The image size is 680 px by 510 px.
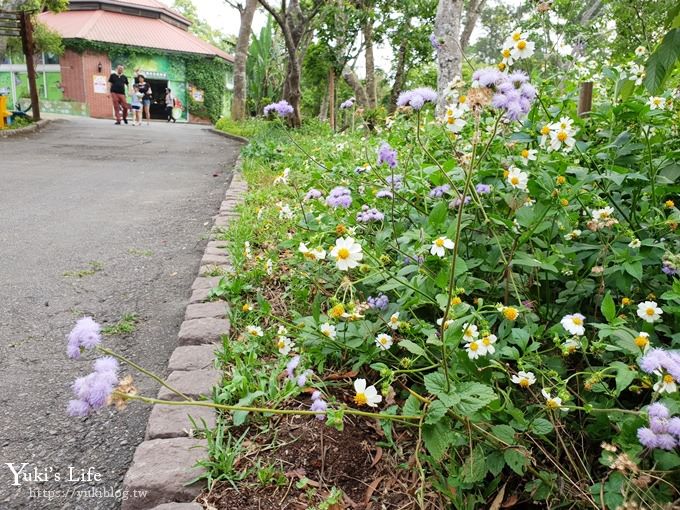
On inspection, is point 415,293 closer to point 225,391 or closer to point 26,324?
point 225,391

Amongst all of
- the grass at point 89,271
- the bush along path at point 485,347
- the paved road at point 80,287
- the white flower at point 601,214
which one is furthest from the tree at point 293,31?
the white flower at point 601,214

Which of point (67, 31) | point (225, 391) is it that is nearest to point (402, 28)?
point (225, 391)

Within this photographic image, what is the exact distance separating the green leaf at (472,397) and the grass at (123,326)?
1736 millimetres

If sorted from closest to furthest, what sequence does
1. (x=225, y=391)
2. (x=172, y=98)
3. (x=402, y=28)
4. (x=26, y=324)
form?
(x=225, y=391)
(x=26, y=324)
(x=402, y=28)
(x=172, y=98)

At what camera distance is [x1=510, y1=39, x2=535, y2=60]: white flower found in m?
1.65

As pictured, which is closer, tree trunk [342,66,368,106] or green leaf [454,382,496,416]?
green leaf [454,382,496,416]

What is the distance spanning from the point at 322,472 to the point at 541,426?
0.63m

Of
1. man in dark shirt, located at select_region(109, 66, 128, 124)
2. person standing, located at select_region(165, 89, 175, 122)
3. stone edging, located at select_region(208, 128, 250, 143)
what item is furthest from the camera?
person standing, located at select_region(165, 89, 175, 122)

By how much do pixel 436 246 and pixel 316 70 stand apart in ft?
43.3

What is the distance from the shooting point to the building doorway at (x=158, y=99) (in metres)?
26.2

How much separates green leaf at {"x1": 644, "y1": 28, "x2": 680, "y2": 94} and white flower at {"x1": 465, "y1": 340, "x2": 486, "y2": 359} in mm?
708

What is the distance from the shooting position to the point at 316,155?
16.5ft

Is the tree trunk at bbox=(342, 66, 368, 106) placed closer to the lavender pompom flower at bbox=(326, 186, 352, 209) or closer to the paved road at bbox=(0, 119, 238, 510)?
the paved road at bbox=(0, 119, 238, 510)

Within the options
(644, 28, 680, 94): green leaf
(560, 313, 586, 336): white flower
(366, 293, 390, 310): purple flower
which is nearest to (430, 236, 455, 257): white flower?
(366, 293, 390, 310): purple flower
